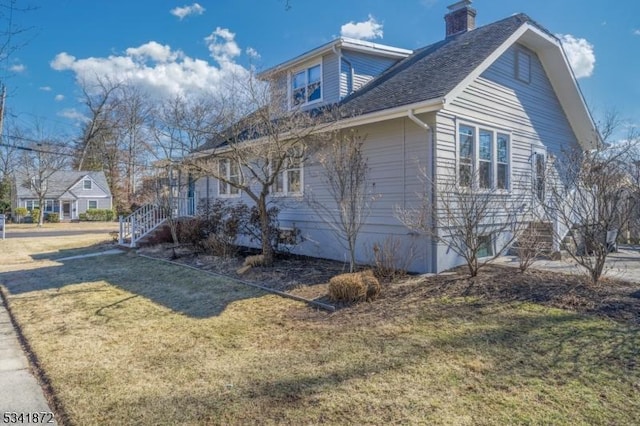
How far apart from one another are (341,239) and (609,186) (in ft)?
18.5

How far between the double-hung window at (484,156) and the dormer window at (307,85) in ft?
16.6

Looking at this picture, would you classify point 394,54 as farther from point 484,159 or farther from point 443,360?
point 443,360

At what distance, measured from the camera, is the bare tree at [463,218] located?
7609 mm

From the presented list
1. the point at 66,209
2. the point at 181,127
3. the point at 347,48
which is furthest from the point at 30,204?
the point at 347,48

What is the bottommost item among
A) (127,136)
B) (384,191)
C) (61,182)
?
(384,191)

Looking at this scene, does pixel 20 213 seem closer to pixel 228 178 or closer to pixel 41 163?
pixel 41 163

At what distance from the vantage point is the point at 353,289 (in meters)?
6.48

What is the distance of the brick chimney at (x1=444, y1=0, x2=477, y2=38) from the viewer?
526 inches

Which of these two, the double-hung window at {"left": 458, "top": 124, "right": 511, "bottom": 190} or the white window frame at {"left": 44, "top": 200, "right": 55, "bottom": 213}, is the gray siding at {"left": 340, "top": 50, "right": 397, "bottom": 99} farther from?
the white window frame at {"left": 44, "top": 200, "right": 55, "bottom": 213}

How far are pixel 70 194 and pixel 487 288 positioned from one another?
4746 cm

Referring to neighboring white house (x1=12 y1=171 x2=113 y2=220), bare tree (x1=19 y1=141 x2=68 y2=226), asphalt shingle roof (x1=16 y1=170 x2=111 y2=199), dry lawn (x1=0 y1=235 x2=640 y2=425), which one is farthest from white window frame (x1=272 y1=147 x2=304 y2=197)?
neighboring white house (x1=12 y1=171 x2=113 y2=220)

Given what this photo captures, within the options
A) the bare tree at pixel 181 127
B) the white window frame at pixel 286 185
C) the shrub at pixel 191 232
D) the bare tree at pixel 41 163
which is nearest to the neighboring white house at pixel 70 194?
the bare tree at pixel 41 163

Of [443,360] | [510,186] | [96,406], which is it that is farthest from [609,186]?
[96,406]

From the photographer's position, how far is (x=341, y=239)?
1026cm
